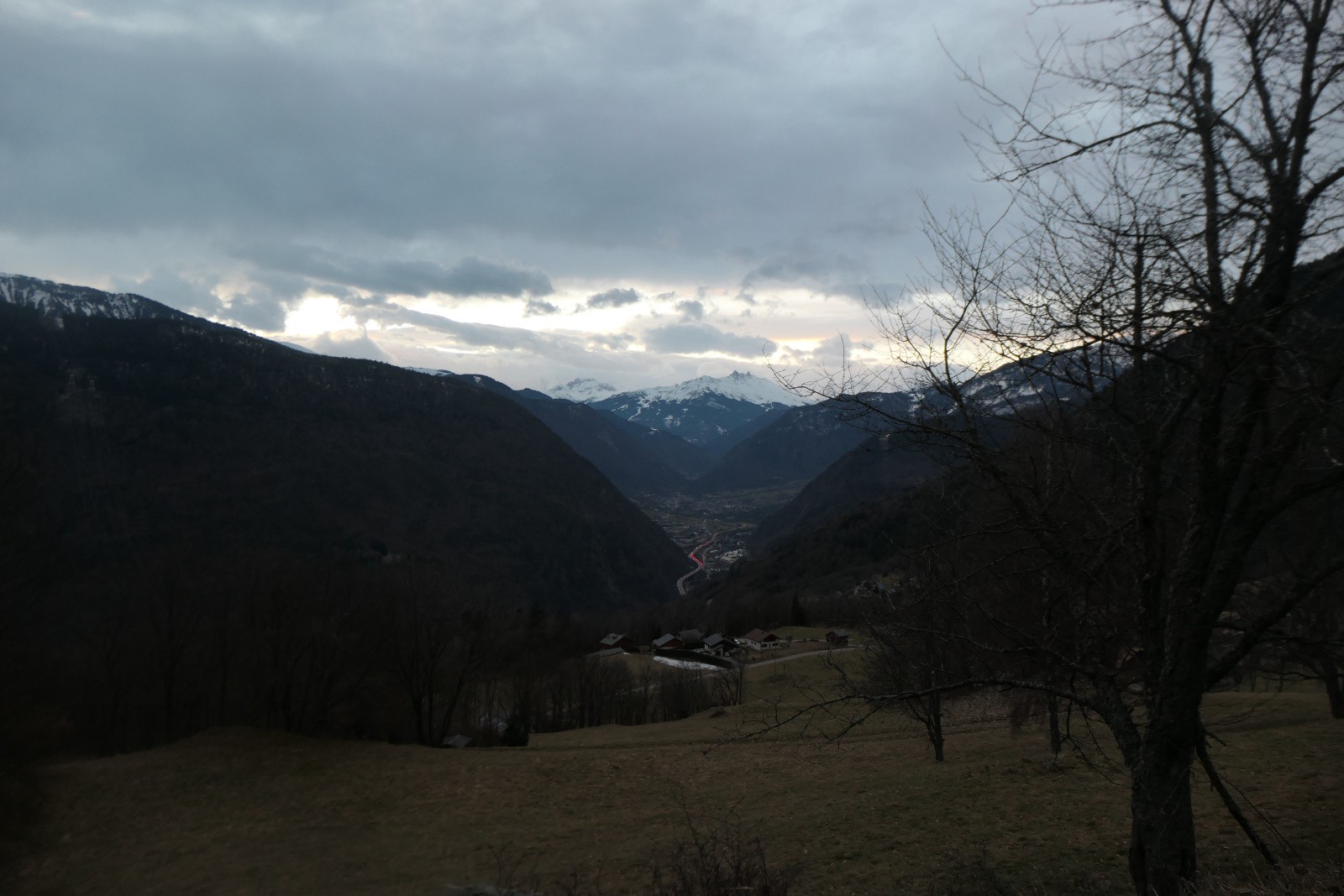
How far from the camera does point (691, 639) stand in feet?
230

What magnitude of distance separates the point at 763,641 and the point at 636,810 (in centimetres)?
5368

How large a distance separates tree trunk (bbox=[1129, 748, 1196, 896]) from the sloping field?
8.39 ft

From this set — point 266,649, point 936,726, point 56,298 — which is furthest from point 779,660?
point 56,298

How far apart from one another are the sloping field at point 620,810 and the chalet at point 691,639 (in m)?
45.3

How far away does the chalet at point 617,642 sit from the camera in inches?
2707

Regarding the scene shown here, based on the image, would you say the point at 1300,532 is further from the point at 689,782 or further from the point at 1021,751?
the point at 689,782

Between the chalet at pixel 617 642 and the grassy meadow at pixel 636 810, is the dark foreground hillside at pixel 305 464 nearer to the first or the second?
the chalet at pixel 617 642

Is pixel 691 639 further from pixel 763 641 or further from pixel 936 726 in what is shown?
pixel 936 726

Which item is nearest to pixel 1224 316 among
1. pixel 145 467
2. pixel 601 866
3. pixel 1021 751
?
pixel 601 866

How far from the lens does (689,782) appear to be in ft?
59.9

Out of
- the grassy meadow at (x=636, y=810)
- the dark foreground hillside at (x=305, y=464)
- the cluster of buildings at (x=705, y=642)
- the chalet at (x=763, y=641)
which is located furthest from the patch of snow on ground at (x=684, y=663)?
the grassy meadow at (x=636, y=810)

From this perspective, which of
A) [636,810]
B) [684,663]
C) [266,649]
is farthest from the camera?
[684,663]

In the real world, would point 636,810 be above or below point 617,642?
above

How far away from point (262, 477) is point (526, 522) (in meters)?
51.7
